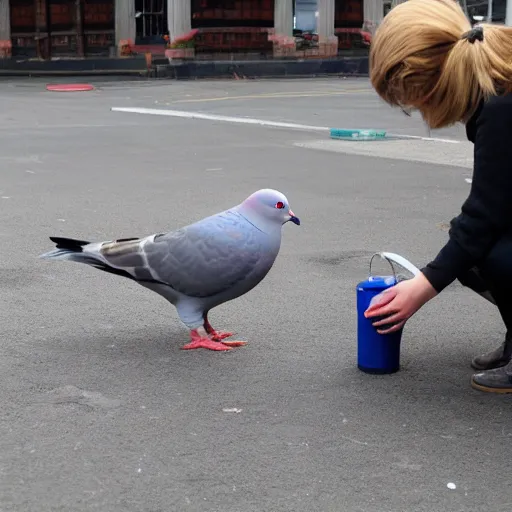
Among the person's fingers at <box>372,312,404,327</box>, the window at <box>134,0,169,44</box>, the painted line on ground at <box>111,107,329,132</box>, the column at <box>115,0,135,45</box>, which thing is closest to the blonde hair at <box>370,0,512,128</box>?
the person's fingers at <box>372,312,404,327</box>

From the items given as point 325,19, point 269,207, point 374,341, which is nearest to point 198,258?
point 269,207

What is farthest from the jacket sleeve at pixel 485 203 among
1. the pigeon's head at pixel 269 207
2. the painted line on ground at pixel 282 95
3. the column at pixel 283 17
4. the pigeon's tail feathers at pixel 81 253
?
the column at pixel 283 17

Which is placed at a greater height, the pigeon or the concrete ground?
the pigeon

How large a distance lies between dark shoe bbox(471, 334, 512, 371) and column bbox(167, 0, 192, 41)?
3074 cm

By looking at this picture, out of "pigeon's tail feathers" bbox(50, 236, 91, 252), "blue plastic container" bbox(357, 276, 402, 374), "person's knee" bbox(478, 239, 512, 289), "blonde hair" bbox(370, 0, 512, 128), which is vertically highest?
"blonde hair" bbox(370, 0, 512, 128)

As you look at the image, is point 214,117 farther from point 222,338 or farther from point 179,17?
point 179,17

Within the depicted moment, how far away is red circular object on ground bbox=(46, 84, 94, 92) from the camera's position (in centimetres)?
2587

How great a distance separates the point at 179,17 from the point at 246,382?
3103 cm

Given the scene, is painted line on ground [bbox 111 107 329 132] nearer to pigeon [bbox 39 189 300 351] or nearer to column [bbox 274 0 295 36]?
pigeon [bbox 39 189 300 351]

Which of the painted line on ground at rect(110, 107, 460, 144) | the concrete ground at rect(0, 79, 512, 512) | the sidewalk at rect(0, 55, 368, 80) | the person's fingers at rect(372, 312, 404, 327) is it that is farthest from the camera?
the sidewalk at rect(0, 55, 368, 80)

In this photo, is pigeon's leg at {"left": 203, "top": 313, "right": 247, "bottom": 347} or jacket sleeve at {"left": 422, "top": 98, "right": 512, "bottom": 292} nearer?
jacket sleeve at {"left": 422, "top": 98, "right": 512, "bottom": 292}

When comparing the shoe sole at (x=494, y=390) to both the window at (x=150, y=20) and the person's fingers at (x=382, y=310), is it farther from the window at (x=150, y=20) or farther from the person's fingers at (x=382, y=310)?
the window at (x=150, y=20)

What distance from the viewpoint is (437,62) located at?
349 centimetres

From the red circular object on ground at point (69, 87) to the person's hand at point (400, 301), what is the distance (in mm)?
22947
